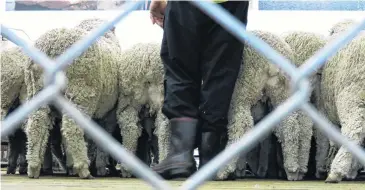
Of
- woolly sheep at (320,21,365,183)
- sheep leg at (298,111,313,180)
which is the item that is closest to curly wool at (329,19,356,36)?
woolly sheep at (320,21,365,183)

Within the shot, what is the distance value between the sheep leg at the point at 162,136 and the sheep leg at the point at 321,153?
79 cm

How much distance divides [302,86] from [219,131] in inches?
64.2

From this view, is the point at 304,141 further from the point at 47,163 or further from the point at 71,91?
the point at 47,163

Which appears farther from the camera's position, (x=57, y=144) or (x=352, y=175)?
(x=57, y=144)

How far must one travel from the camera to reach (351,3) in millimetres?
4461

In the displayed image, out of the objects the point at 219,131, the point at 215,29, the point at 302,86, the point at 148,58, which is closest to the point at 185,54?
the point at 215,29

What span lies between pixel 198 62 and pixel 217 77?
87mm

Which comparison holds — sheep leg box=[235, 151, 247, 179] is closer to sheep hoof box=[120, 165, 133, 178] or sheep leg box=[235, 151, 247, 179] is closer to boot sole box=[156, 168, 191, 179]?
sheep hoof box=[120, 165, 133, 178]

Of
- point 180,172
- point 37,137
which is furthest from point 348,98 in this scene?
point 37,137

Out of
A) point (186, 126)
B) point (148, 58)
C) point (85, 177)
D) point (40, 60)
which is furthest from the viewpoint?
point (148, 58)

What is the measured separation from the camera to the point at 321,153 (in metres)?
3.39

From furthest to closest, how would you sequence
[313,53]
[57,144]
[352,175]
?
1. [57,144]
2. [313,53]
3. [352,175]

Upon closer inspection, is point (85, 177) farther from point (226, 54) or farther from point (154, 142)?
point (226, 54)

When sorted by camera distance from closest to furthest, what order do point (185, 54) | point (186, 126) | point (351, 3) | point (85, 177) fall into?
point (186, 126) < point (185, 54) < point (85, 177) < point (351, 3)
